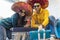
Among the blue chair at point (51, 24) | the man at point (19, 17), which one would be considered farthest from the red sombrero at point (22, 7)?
the blue chair at point (51, 24)

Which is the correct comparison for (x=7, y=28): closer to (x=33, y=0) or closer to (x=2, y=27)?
(x=2, y=27)

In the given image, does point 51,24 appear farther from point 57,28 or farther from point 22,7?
point 22,7

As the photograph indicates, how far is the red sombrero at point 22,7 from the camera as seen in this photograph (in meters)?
1.77

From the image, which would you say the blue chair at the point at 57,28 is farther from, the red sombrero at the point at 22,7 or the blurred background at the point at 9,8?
the red sombrero at the point at 22,7

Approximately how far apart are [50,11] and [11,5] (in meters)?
0.42

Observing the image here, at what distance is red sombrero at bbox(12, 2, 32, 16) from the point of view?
1.77 meters

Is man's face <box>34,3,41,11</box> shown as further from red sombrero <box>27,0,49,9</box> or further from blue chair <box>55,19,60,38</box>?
blue chair <box>55,19,60,38</box>

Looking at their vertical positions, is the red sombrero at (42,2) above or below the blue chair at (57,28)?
above

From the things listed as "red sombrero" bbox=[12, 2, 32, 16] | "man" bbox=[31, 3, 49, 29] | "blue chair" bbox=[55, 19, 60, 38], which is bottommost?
"blue chair" bbox=[55, 19, 60, 38]

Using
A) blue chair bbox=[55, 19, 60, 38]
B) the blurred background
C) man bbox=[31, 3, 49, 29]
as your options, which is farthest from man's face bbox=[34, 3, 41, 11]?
blue chair bbox=[55, 19, 60, 38]

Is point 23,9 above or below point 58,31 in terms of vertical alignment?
above

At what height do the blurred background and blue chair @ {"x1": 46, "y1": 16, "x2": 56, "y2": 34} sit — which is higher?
the blurred background

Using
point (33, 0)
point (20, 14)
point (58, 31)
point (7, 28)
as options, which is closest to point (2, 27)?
point (7, 28)

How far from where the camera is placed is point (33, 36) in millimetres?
1739
